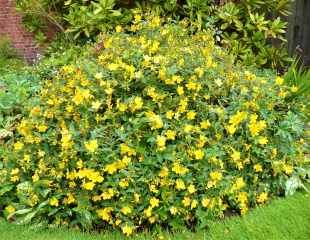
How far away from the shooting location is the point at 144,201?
3977 mm

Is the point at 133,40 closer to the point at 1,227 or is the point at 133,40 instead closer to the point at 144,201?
the point at 144,201

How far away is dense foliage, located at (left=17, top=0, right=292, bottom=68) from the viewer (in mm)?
7020

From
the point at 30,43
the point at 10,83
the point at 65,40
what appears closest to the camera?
the point at 10,83

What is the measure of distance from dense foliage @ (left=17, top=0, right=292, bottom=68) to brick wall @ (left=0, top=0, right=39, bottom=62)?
2.79m

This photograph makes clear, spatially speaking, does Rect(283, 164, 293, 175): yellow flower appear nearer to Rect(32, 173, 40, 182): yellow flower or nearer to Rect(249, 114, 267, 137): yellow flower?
Rect(249, 114, 267, 137): yellow flower

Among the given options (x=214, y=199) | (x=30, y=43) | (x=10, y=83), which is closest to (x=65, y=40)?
(x=30, y=43)

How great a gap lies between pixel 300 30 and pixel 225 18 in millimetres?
2182

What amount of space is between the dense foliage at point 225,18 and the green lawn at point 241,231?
2.95 m

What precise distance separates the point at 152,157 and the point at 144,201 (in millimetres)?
322

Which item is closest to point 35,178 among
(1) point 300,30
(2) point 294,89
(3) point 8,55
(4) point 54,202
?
(4) point 54,202

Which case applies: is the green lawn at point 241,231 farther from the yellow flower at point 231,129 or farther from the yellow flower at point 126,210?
the yellow flower at point 231,129

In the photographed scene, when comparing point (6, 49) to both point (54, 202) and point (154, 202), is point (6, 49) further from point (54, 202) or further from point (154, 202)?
point (154, 202)

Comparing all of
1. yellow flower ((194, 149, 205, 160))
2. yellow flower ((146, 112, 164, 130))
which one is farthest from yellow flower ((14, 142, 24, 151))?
yellow flower ((194, 149, 205, 160))

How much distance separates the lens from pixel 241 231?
13.0 ft
